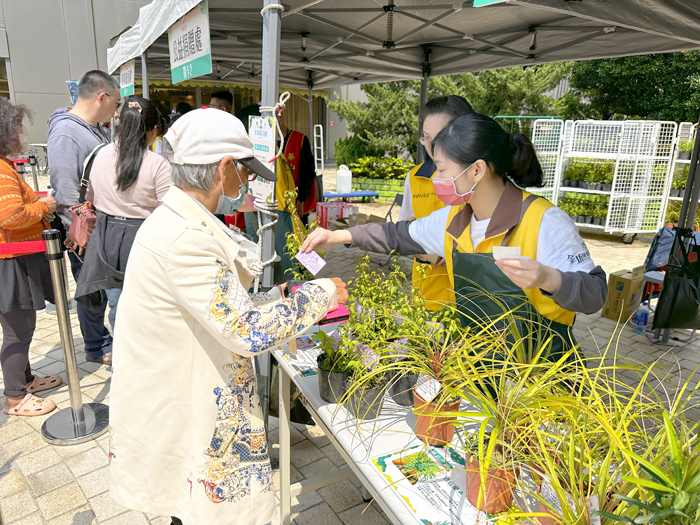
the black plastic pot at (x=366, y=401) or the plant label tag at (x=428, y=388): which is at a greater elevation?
the plant label tag at (x=428, y=388)

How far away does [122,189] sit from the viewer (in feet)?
9.07

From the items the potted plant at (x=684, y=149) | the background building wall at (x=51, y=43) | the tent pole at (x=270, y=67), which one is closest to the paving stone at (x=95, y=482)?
the tent pole at (x=270, y=67)

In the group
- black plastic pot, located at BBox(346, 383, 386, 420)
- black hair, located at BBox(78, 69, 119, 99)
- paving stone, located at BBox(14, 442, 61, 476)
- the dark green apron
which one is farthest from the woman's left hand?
black hair, located at BBox(78, 69, 119, 99)

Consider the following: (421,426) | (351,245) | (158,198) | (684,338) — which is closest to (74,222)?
(158,198)

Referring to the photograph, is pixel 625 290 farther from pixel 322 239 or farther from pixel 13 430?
pixel 13 430

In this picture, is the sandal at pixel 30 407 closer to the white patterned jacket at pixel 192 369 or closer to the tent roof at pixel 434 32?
the white patterned jacket at pixel 192 369

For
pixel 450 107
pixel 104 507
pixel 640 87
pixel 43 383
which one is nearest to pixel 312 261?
pixel 450 107

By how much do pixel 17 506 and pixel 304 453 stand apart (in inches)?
58.9

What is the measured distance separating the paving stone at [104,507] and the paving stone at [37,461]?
1.58ft

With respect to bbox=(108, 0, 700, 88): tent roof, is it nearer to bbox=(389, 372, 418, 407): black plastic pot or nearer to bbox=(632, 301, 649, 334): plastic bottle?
bbox=(389, 372, 418, 407): black plastic pot

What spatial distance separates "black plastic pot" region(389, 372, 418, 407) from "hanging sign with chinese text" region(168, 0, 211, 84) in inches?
79.4

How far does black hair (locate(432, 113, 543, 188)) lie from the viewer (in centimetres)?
172

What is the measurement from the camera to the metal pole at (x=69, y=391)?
2832 mm

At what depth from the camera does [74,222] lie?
3.06 m
